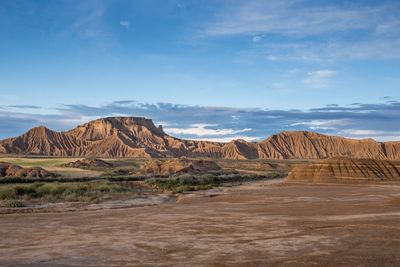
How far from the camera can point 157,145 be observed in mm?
162500

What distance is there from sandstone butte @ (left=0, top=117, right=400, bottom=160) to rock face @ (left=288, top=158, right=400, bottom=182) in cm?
8495

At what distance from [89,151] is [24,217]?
131 metres

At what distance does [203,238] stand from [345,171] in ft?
138

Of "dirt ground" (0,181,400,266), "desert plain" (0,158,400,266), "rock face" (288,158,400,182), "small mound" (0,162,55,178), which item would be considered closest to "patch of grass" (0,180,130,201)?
"desert plain" (0,158,400,266)

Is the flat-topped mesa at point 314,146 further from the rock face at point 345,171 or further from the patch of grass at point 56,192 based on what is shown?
the patch of grass at point 56,192

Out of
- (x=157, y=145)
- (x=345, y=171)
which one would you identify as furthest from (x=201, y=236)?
(x=157, y=145)

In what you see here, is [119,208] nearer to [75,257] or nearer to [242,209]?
[242,209]

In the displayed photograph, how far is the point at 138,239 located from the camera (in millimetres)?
14172

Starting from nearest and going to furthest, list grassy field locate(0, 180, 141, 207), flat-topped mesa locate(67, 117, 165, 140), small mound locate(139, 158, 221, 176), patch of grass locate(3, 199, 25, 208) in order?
patch of grass locate(3, 199, 25, 208) < grassy field locate(0, 180, 141, 207) < small mound locate(139, 158, 221, 176) < flat-topped mesa locate(67, 117, 165, 140)

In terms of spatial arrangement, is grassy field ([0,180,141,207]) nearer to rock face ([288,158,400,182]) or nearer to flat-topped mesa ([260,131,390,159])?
rock face ([288,158,400,182])

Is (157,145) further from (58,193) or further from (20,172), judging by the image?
(58,193)

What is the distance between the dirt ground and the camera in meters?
11.0

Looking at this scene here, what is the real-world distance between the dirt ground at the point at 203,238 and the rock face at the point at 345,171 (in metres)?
30.4

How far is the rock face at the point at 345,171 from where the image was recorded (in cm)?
5187
